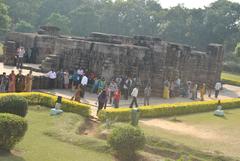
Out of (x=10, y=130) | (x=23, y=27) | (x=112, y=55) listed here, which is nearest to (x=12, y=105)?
(x=10, y=130)

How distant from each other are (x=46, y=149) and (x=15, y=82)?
7752mm

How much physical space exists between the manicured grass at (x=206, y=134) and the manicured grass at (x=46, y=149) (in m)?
2.93

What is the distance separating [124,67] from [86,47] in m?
2.29

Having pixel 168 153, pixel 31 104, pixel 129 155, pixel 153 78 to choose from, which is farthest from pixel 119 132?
pixel 153 78

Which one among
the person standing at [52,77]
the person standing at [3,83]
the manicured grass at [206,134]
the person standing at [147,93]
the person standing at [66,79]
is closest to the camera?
the manicured grass at [206,134]

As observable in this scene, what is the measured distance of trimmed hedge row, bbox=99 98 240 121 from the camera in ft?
51.0

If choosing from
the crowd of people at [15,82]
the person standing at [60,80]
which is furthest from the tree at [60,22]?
the crowd of people at [15,82]

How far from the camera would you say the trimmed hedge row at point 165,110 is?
15.6 meters

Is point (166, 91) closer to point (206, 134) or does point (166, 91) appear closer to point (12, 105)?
point (206, 134)

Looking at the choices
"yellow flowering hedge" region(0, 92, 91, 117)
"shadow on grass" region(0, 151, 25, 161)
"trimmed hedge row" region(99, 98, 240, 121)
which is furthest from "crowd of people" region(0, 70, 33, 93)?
"shadow on grass" region(0, 151, 25, 161)

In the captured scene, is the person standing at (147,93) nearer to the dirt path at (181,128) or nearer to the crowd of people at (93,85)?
the crowd of people at (93,85)

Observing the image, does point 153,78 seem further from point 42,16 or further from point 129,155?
point 42,16

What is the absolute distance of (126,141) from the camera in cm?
1120

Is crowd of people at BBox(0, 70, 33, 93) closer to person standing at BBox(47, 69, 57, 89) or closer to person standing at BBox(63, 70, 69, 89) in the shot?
person standing at BBox(47, 69, 57, 89)
